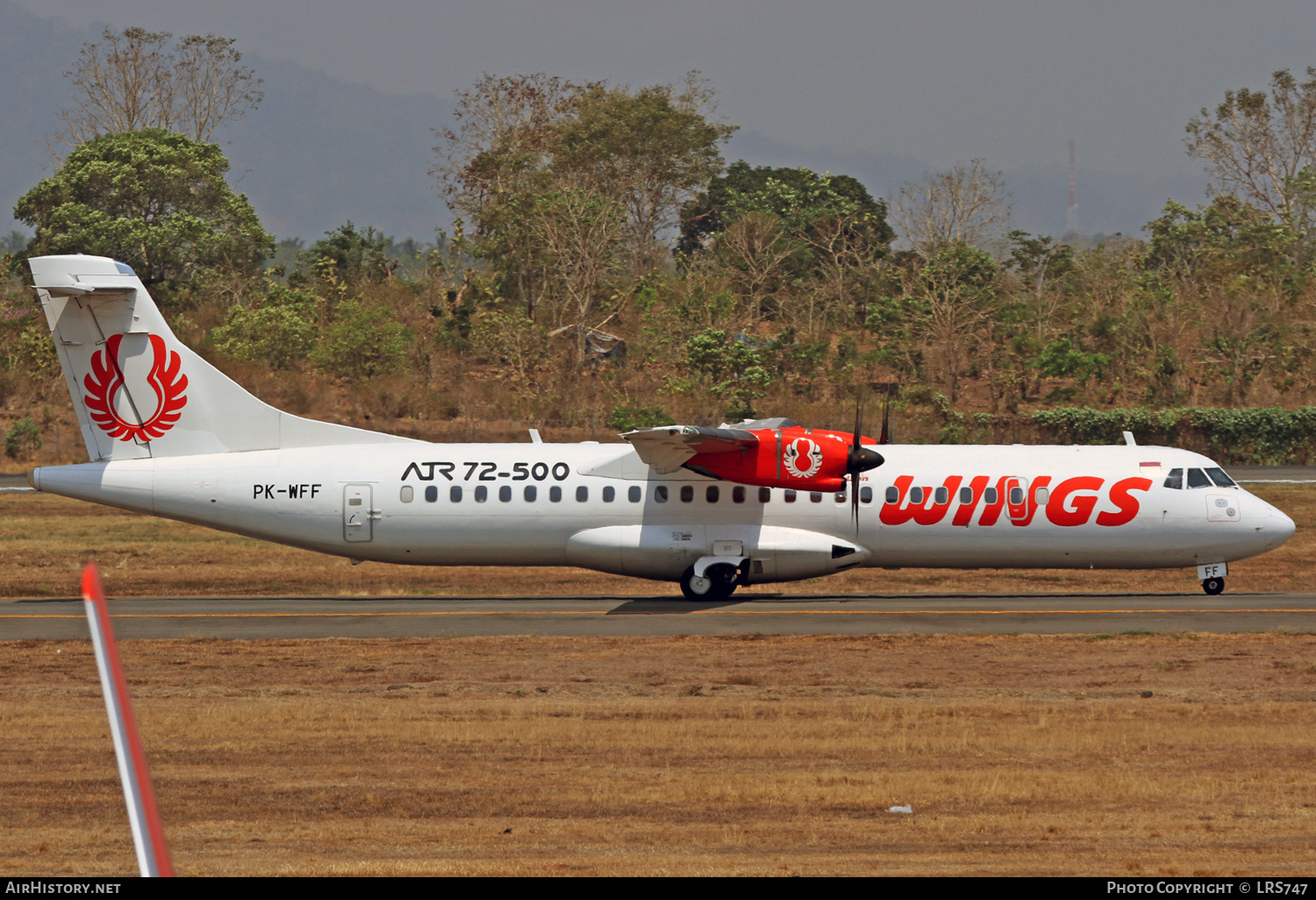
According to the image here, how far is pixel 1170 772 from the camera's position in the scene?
14.5 meters

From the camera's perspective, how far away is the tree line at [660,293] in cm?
6284

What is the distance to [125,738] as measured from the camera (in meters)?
3.89

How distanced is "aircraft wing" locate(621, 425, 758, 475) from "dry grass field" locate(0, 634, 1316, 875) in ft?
15.0

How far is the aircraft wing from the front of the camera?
2638cm

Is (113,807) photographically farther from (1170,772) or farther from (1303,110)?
(1303,110)

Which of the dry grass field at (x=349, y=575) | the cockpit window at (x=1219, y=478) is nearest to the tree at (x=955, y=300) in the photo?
the dry grass field at (x=349, y=575)

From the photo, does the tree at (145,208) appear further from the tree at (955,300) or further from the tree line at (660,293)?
the tree at (955,300)

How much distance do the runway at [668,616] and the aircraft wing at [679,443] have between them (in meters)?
3.14

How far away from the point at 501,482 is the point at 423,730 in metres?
11.9

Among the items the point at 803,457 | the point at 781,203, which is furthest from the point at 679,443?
the point at 781,203

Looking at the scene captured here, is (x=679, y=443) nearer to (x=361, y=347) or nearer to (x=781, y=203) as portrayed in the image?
(x=361, y=347)

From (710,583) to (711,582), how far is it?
3 centimetres

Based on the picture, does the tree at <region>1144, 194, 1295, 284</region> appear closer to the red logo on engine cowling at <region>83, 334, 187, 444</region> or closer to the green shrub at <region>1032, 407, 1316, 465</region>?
the green shrub at <region>1032, 407, 1316, 465</region>

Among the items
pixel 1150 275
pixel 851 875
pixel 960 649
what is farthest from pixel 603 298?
pixel 851 875
